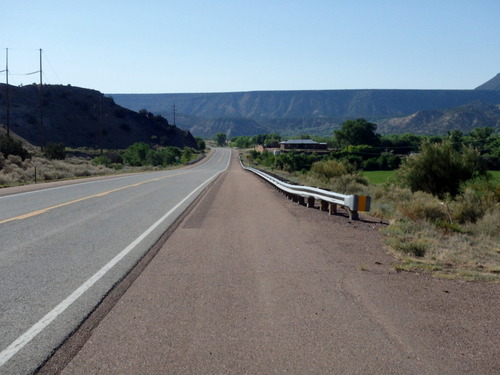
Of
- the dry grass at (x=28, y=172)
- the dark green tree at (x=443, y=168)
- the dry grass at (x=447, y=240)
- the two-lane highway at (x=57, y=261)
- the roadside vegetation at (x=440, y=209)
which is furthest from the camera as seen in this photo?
the dry grass at (x=28, y=172)

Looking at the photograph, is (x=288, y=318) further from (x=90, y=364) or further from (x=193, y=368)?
(x=90, y=364)

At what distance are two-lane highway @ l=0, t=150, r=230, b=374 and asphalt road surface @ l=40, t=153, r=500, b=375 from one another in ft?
1.11

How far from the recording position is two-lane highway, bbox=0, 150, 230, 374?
557 centimetres

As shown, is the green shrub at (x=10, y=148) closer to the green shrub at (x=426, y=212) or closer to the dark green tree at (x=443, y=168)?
the dark green tree at (x=443, y=168)

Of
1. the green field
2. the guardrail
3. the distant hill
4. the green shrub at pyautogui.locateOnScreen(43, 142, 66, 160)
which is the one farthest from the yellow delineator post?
the distant hill

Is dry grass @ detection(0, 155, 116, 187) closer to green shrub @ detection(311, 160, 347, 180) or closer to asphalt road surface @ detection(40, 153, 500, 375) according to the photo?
green shrub @ detection(311, 160, 347, 180)

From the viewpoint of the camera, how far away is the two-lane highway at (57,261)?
557 cm

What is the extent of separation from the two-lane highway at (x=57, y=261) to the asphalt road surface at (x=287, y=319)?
1.11ft

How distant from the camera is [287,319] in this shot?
242 inches

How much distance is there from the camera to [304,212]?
16766mm

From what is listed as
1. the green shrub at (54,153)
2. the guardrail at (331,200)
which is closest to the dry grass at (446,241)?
the guardrail at (331,200)

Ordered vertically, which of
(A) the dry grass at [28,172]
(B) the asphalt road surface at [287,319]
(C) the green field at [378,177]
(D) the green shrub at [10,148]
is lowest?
(C) the green field at [378,177]

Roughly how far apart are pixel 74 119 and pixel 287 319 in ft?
373

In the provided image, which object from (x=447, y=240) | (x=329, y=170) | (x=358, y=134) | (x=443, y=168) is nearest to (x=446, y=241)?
(x=447, y=240)
